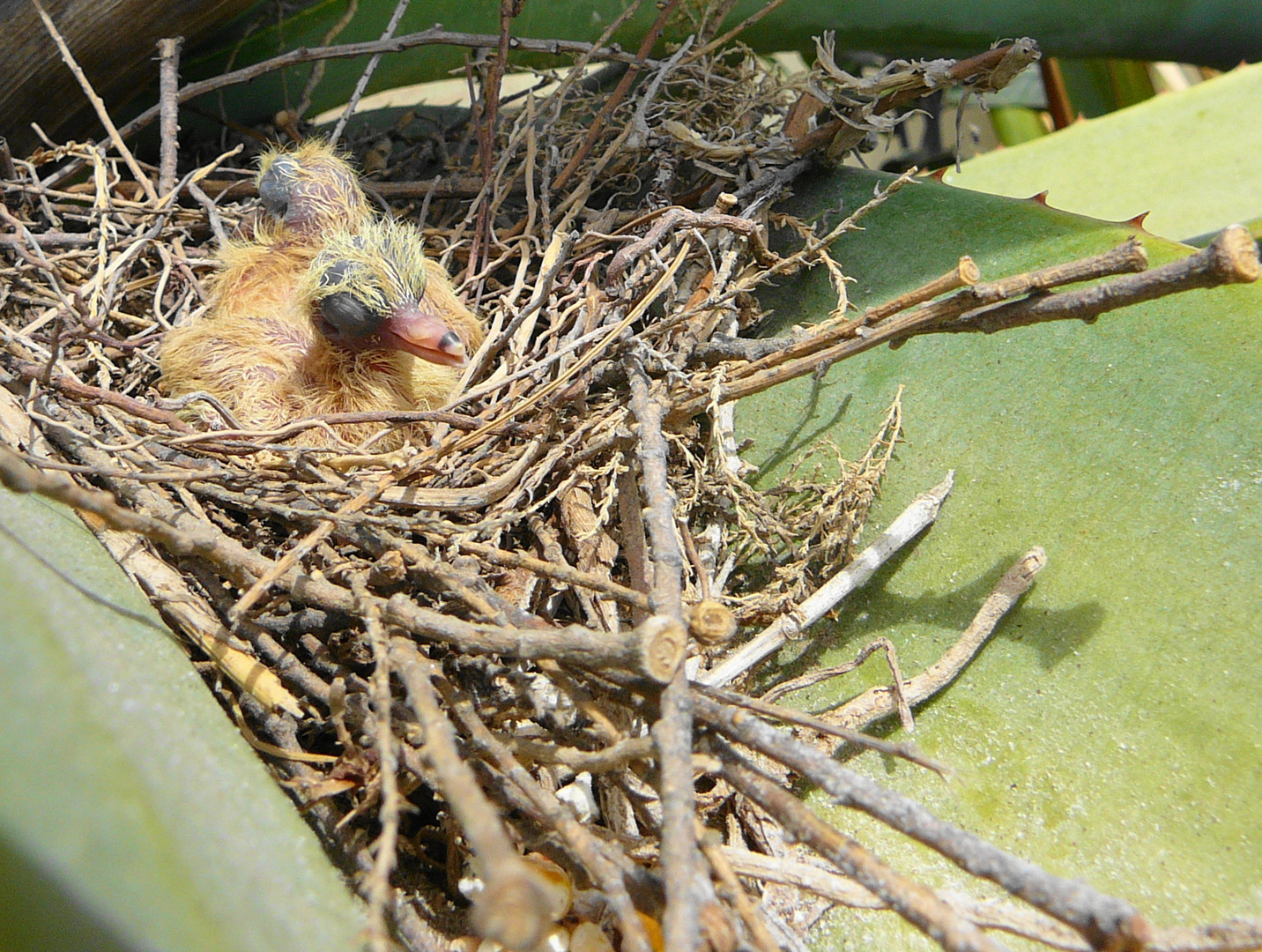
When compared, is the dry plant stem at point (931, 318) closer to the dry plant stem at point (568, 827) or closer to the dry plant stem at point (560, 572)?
the dry plant stem at point (560, 572)

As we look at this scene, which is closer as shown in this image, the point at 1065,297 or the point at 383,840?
the point at 383,840

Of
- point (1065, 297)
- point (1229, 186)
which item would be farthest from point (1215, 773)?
point (1229, 186)

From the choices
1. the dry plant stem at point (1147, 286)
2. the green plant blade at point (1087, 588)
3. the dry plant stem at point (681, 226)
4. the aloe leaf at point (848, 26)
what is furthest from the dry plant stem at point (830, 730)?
the aloe leaf at point (848, 26)

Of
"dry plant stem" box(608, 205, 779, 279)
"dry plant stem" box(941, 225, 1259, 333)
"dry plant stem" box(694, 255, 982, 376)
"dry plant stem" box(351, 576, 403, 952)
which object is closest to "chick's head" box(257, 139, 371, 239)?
"dry plant stem" box(608, 205, 779, 279)

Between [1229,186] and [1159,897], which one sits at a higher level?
[1229,186]

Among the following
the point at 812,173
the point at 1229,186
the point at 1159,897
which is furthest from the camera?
the point at 1229,186

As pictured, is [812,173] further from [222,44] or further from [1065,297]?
[222,44]

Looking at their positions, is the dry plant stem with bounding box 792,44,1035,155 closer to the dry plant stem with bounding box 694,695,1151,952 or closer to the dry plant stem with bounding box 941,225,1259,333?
the dry plant stem with bounding box 941,225,1259,333
